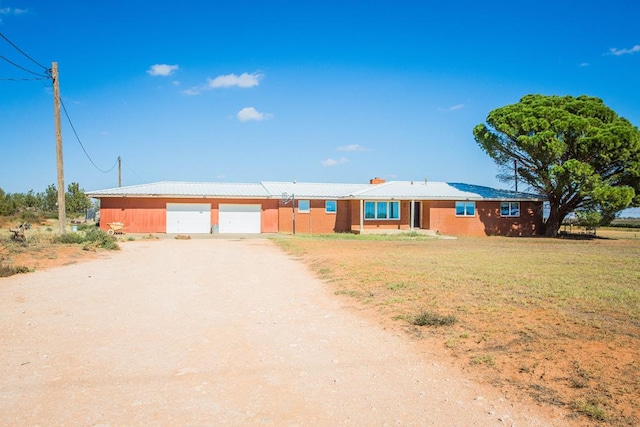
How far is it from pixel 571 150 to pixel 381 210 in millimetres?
12915

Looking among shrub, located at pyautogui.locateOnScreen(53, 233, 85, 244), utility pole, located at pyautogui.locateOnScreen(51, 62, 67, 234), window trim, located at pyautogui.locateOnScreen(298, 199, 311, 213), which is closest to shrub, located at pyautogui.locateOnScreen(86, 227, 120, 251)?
shrub, located at pyautogui.locateOnScreen(53, 233, 85, 244)

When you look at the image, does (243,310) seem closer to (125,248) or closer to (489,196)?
(125,248)

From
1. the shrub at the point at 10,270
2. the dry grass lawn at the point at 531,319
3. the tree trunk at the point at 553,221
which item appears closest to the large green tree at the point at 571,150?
the tree trunk at the point at 553,221

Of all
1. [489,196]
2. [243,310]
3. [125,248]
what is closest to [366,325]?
[243,310]

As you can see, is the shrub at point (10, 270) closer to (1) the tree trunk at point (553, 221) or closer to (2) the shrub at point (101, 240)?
(2) the shrub at point (101, 240)

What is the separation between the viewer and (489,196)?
Answer: 33.1 metres

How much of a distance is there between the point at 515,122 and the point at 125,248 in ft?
81.9

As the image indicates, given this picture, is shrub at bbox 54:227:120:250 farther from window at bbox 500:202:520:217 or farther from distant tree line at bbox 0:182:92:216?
distant tree line at bbox 0:182:92:216

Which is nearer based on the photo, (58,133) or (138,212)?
(58,133)

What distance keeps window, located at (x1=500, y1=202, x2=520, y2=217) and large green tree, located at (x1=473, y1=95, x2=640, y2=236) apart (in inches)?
81.0

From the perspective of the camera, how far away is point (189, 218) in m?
31.8

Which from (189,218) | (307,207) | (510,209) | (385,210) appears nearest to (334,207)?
(307,207)

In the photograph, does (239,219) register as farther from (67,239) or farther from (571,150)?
(571,150)

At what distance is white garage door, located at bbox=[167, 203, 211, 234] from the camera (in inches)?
1240
